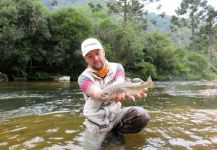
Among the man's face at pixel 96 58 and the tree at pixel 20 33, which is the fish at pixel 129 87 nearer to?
the man's face at pixel 96 58

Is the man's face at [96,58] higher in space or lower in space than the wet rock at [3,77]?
higher

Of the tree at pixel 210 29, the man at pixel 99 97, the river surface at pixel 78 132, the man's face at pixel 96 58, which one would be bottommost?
→ the river surface at pixel 78 132

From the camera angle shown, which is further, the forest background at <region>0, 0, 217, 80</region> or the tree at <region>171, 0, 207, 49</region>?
the tree at <region>171, 0, 207, 49</region>

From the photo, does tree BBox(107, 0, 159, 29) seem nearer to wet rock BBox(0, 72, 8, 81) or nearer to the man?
wet rock BBox(0, 72, 8, 81)

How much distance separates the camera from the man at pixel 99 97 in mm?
4930

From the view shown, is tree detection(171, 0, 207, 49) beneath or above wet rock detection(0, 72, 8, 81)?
above

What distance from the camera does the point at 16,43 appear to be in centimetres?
3059

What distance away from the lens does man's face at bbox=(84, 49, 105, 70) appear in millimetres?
4926

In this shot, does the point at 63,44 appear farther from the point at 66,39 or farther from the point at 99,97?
the point at 99,97


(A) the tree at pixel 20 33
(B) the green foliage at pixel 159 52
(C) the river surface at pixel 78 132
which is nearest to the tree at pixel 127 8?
(B) the green foliage at pixel 159 52

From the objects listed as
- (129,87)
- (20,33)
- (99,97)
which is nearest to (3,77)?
(20,33)

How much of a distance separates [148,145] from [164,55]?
42396 mm

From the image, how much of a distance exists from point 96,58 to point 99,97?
60 centimetres

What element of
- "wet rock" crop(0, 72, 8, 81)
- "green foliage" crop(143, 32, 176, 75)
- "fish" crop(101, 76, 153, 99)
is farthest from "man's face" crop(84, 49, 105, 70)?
"green foliage" crop(143, 32, 176, 75)
